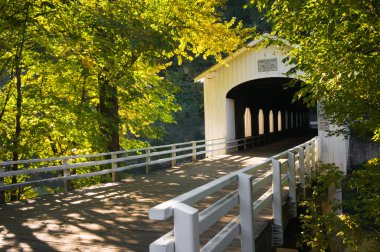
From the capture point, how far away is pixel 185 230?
2924 millimetres

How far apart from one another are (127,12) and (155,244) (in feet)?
37.9

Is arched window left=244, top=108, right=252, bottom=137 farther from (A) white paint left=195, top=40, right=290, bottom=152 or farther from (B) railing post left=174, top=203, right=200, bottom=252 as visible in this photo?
(B) railing post left=174, top=203, right=200, bottom=252

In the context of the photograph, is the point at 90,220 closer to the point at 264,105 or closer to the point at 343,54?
the point at 343,54

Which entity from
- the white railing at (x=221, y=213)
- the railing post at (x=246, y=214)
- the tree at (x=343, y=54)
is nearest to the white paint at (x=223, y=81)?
the white railing at (x=221, y=213)

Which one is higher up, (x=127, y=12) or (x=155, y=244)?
(x=127, y=12)

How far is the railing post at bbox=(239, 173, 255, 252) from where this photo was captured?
5.03 m

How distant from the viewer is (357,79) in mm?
7312

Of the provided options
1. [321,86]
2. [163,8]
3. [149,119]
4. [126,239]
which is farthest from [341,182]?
[149,119]

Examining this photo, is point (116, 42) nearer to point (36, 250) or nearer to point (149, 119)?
point (149, 119)

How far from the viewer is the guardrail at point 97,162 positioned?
10.2 m

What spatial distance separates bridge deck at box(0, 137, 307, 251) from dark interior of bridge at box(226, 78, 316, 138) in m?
8.25

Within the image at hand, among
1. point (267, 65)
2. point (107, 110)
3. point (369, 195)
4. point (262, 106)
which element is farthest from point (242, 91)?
point (369, 195)

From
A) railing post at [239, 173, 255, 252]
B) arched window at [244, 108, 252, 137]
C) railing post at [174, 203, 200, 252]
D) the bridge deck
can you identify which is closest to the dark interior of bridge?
arched window at [244, 108, 252, 137]

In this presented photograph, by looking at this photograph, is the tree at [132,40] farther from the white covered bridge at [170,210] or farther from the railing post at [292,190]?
the railing post at [292,190]
